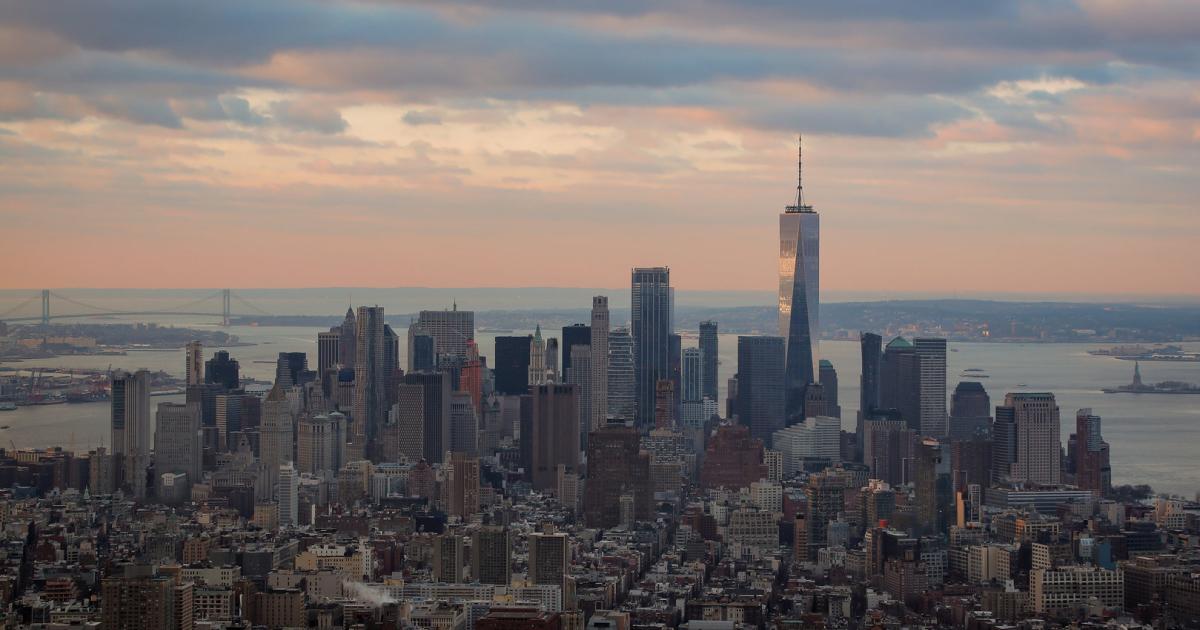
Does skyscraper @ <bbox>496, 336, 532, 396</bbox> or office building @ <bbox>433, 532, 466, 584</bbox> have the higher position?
skyscraper @ <bbox>496, 336, 532, 396</bbox>

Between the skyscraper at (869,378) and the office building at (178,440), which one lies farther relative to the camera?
the skyscraper at (869,378)

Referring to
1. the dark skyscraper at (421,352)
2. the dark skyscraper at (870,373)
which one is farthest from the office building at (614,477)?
the dark skyscraper at (421,352)

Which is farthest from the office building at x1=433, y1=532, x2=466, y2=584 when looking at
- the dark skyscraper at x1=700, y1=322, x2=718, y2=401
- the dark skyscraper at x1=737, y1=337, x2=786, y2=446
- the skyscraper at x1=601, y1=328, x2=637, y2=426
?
the dark skyscraper at x1=700, y1=322, x2=718, y2=401

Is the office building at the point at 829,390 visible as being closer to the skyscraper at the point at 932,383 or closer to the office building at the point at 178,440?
the skyscraper at the point at 932,383

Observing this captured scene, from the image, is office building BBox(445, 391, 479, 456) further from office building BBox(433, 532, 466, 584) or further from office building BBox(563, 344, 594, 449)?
office building BBox(433, 532, 466, 584)

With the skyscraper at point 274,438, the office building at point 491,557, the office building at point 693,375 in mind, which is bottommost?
the office building at point 491,557
